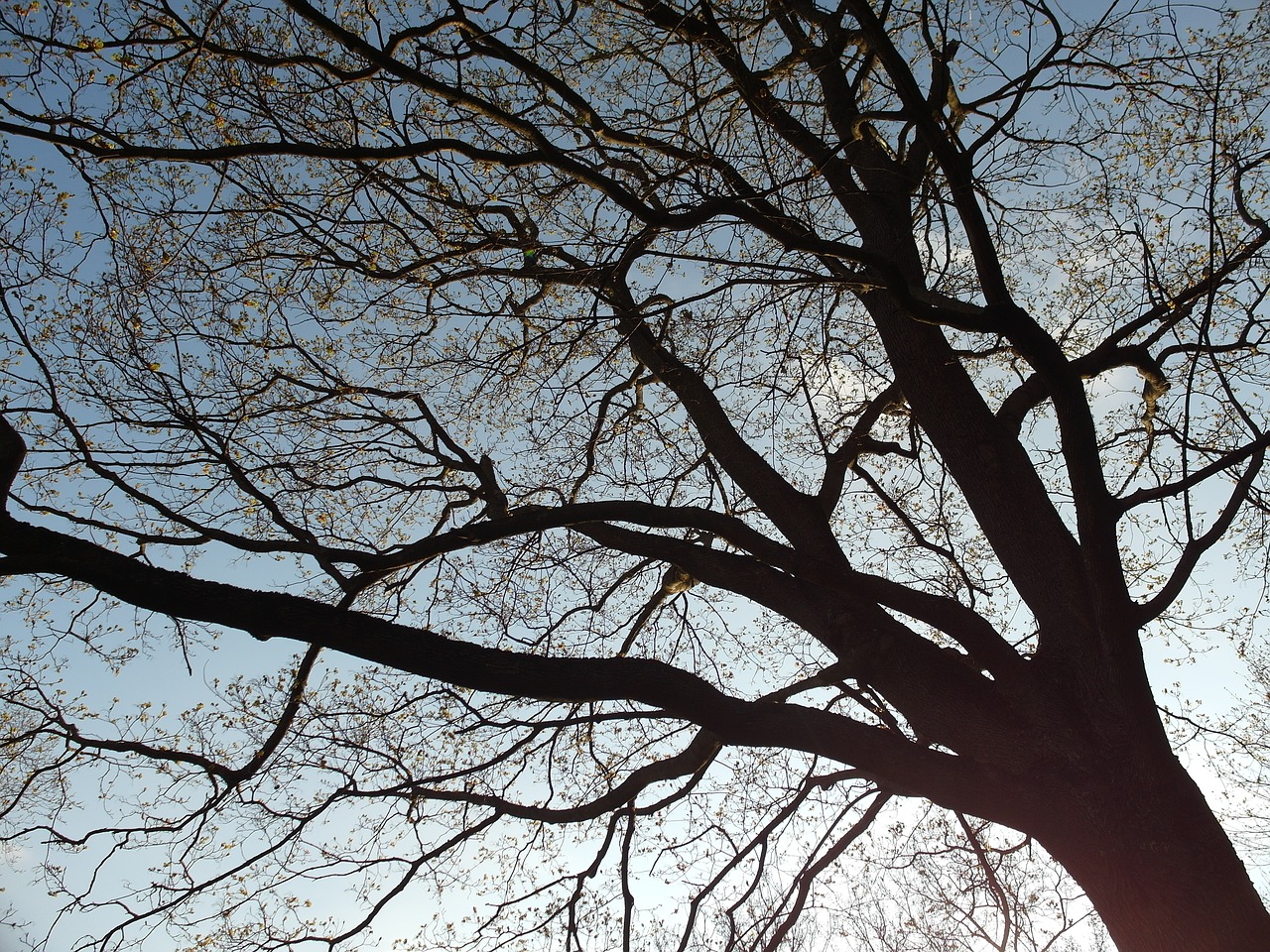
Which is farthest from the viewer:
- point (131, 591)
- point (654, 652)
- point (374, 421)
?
point (654, 652)

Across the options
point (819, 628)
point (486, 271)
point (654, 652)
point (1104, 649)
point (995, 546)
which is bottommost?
point (1104, 649)

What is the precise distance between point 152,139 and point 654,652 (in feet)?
16.3

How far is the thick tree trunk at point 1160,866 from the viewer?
2.93 metres

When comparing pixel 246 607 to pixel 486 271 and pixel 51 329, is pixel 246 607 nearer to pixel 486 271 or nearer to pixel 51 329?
pixel 486 271

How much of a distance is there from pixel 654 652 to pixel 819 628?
254cm

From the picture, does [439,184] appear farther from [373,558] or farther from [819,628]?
[819,628]

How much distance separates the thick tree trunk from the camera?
9.60 feet

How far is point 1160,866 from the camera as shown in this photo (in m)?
3.05

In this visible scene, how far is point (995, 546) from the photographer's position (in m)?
4.24

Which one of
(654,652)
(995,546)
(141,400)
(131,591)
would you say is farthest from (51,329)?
(995,546)

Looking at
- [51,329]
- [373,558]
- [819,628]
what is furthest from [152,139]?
[819,628]

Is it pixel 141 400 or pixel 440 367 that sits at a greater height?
pixel 440 367

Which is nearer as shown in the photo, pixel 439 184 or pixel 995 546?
pixel 995 546

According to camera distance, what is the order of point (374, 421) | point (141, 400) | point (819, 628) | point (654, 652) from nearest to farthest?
point (819, 628) < point (141, 400) < point (374, 421) < point (654, 652)
